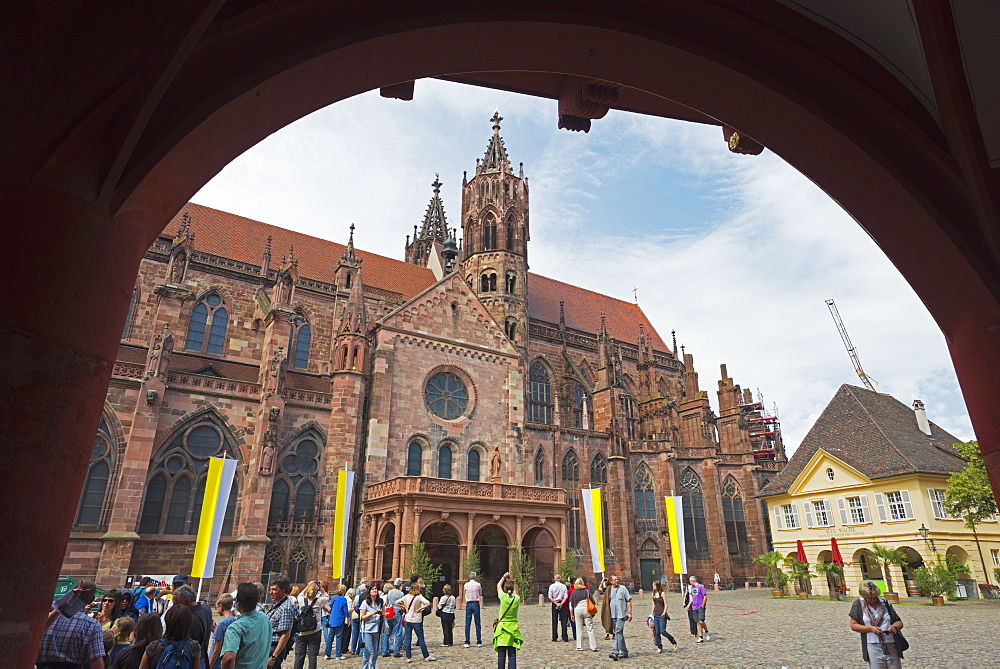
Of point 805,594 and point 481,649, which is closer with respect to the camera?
point 481,649

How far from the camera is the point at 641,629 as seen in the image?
17516 millimetres

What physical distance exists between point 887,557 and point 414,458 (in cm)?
2050

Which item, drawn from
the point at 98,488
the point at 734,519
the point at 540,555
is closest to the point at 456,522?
the point at 540,555

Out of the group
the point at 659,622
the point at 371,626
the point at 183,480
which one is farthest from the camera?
the point at 183,480

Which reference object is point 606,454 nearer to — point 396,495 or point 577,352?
point 577,352

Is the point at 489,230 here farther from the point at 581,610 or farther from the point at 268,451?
the point at 581,610

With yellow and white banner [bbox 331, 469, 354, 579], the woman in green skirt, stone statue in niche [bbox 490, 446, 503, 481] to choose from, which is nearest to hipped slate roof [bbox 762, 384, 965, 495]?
stone statue in niche [bbox 490, 446, 503, 481]

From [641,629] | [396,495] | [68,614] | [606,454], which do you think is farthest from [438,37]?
[606,454]

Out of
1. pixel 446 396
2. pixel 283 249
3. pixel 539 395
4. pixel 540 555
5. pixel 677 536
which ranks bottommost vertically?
Result: pixel 540 555

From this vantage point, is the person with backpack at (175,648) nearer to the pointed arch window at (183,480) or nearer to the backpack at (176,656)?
the backpack at (176,656)

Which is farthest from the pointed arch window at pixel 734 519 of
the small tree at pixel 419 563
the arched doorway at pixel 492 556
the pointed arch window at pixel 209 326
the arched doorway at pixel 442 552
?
the pointed arch window at pixel 209 326

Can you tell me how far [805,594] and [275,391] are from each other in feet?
88.5

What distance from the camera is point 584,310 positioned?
4903 cm

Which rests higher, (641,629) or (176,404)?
(176,404)
